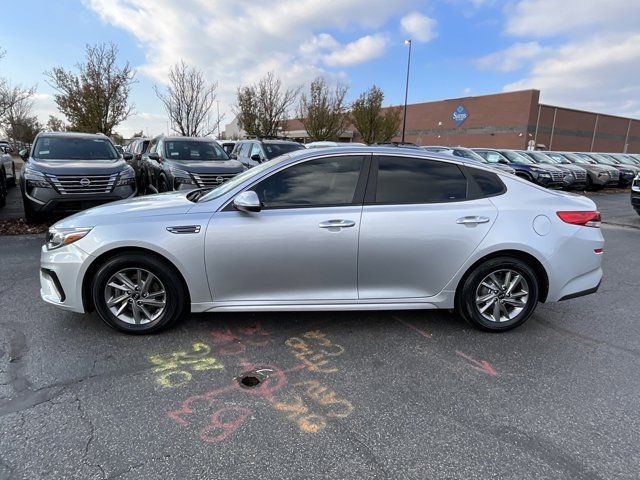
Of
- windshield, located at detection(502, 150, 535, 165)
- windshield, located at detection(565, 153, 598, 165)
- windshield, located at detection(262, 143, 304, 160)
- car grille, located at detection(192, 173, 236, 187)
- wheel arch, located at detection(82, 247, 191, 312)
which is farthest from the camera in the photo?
windshield, located at detection(565, 153, 598, 165)

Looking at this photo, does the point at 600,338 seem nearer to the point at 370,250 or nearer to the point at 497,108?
the point at 370,250

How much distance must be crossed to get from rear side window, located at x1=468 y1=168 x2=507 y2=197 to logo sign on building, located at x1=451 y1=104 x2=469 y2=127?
163 ft

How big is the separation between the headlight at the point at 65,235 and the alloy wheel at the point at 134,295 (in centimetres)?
44

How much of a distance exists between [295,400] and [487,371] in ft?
5.12

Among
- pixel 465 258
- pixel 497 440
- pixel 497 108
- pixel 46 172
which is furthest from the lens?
pixel 497 108

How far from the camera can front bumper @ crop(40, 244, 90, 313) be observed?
→ 356 centimetres

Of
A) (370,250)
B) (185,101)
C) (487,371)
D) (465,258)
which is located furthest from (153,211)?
(185,101)

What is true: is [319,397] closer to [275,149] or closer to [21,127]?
[275,149]

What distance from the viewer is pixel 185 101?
25891 millimetres

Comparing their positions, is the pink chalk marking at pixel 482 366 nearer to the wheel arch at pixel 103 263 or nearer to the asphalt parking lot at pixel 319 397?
the asphalt parking lot at pixel 319 397

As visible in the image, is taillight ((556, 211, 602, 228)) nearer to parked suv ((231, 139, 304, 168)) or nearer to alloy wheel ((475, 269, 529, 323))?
alloy wheel ((475, 269, 529, 323))

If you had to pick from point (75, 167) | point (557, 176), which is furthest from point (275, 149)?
point (557, 176)

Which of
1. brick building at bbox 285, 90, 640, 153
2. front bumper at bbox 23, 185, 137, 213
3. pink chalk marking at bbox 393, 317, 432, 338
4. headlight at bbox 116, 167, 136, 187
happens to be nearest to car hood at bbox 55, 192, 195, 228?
pink chalk marking at bbox 393, 317, 432, 338

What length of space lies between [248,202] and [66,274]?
169 centimetres
